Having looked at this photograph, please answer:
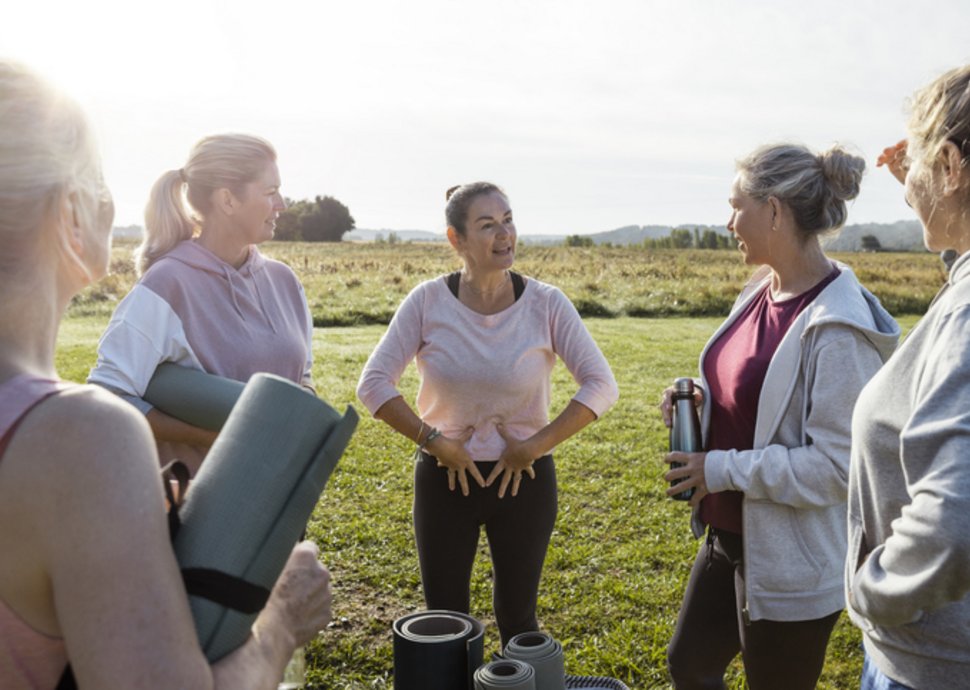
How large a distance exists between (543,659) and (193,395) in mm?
1421

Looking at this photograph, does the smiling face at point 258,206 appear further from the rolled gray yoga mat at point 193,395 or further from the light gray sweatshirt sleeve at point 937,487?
the light gray sweatshirt sleeve at point 937,487

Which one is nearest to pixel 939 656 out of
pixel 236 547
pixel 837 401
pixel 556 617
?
pixel 837 401

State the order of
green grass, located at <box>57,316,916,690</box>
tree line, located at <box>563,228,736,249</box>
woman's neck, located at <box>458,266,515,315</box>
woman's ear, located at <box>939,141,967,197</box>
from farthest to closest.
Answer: tree line, located at <box>563,228,736,249</box> → green grass, located at <box>57,316,916,690</box> → woman's neck, located at <box>458,266,515,315</box> → woman's ear, located at <box>939,141,967,197</box>

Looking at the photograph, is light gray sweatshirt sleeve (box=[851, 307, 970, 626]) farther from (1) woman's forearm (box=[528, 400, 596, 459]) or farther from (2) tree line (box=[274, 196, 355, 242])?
(2) tree line (box=[274, 196, 355, 242])

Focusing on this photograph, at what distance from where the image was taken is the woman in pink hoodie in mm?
2850

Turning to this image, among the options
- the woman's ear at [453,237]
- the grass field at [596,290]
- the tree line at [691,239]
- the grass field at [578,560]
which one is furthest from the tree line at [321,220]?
the woman's ear at [453,237]

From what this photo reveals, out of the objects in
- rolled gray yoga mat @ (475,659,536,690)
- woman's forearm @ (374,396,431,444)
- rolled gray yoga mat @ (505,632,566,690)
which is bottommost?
rolled gray yoga mat @ (505,632,566,690)

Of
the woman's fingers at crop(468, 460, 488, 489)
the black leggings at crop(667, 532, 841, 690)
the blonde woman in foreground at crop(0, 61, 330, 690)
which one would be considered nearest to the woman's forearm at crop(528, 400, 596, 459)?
the woman's fingers at crop(468, 460, 488, 489)

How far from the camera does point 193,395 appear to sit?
9.00 ft

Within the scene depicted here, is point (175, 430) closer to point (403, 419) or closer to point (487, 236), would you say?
point (403, 419)

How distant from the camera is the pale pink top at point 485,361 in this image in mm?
3547

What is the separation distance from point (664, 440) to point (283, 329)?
674 cm

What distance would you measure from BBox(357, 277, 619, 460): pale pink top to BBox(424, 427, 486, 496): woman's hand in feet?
0.31

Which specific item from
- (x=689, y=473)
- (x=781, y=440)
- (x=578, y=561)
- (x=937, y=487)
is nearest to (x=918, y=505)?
(x=937, y=487)
